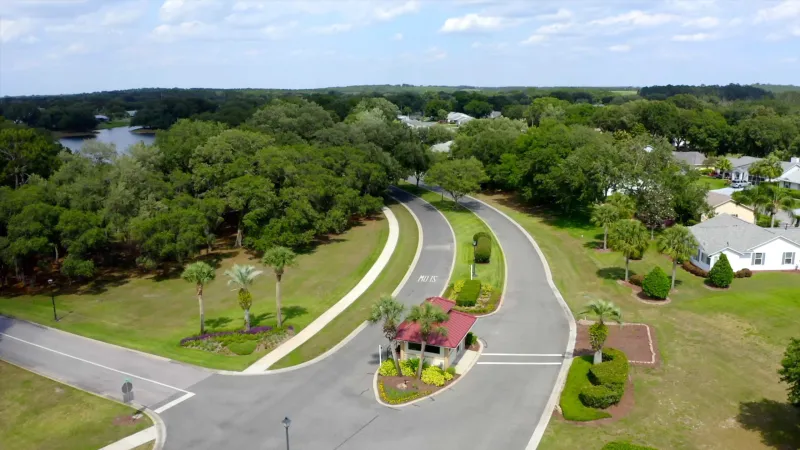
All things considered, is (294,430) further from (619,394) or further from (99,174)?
(99,174)

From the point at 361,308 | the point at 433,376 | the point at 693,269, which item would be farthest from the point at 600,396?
the point at 693,269

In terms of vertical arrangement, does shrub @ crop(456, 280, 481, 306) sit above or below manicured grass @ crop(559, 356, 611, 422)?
above

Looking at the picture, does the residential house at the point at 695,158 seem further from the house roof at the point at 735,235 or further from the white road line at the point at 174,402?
the white road line at the point at 174,402

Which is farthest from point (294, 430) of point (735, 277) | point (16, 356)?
point (735, 277)

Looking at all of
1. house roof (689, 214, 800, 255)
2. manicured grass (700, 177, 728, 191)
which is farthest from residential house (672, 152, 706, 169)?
house roof (689, 214, 800, 255)

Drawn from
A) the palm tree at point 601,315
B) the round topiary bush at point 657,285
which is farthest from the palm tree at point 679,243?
the palm tree at point 601,315

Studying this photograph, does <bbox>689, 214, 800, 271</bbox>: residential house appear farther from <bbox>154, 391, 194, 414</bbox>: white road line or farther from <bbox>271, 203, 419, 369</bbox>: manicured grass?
<bbox>154, 391, 194, 414</bbox>: white road line

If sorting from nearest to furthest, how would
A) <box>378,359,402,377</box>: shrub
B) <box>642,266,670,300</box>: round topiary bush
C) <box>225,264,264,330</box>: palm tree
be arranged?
1. <box>378,359,402,377</box>: shrub
2. <box>225,264,264,330</box>: palm tree
3. <box>642,266,670,300</box>: round topiary bush
